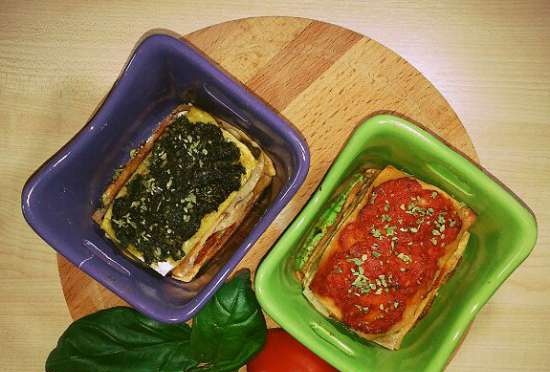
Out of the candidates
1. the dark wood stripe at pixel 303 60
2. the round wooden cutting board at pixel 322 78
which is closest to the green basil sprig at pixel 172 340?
the round wooden cutting board at pixel 322 78

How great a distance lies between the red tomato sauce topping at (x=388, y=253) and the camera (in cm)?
122

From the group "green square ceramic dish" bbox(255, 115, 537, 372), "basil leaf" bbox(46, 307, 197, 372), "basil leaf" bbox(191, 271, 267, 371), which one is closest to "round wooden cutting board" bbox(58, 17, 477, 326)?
"green square ceramic dish" bbox(255, 115, 537, 372)

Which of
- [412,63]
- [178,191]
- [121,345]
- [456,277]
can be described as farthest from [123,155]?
[456,277]

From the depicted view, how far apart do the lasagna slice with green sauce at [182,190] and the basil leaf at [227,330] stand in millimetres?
130

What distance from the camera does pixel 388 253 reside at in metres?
1.22

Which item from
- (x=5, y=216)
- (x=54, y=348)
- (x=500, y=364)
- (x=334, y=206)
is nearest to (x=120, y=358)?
(x=54, y=348)

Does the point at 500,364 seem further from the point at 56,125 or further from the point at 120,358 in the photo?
the point at 56,125

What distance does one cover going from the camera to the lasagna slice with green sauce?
4.09 feet

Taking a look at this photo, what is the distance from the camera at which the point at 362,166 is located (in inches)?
52.2

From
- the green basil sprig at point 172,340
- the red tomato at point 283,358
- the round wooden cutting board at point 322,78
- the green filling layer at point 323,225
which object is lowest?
the red tomato at point 283,358

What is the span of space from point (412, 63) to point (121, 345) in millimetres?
861

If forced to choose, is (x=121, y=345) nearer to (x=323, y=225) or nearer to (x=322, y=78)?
(x=323, y=225)

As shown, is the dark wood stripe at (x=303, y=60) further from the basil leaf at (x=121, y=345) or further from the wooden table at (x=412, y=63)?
the basil leaf at (x=121, y=345)

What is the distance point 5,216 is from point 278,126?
2.24 ft
